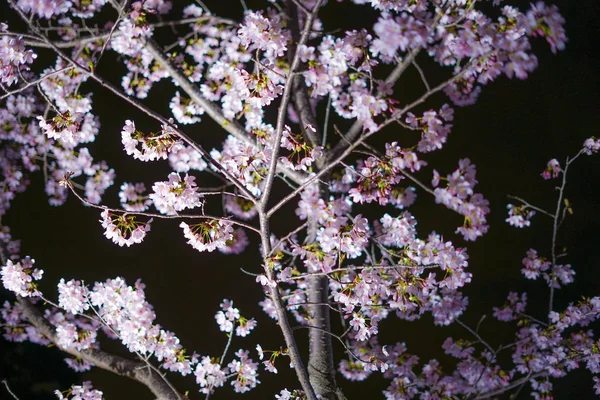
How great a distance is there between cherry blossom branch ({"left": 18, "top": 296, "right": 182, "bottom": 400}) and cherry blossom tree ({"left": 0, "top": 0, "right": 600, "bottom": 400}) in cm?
1

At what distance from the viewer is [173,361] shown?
298cm

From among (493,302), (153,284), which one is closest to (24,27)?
(153,284)

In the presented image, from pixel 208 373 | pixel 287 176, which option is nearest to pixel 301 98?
pixel 287 176

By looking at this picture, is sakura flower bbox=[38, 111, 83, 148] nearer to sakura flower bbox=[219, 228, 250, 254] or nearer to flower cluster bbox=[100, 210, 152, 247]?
flower cluster bbox=[100, 210, 152, 247]

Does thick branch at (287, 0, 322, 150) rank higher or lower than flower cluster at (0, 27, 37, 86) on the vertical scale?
higher

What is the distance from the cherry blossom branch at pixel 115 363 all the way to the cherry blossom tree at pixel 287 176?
1 cm

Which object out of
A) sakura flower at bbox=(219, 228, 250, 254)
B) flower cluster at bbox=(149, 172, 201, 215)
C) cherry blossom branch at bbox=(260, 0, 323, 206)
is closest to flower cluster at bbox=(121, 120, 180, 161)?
flower cluster at bbox=(149, 172, 201, 215)

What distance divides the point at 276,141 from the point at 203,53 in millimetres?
1878

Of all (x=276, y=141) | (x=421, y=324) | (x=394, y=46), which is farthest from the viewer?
(x=421, y=324)

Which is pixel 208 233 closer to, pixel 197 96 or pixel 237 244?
pixel 197 96

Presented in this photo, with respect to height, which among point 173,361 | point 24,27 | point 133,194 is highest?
point 24,27

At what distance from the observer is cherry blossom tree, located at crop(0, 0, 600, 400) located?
2072mm

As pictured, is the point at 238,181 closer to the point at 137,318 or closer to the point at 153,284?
the point at 137,318

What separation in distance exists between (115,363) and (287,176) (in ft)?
5.64
